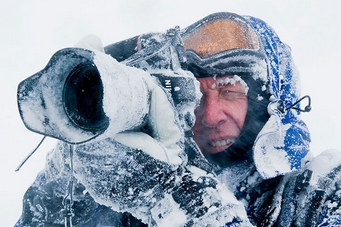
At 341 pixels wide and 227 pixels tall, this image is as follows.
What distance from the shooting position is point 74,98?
127cm

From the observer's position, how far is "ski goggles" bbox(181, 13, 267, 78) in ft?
7.34

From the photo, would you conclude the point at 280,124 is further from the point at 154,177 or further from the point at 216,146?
the point at 154,177

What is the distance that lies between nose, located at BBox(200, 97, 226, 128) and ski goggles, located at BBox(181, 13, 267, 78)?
0.16m

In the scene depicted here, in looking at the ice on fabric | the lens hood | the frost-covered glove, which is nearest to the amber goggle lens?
the frost-covered glove

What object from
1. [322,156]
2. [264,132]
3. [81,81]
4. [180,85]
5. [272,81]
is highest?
[81,81]

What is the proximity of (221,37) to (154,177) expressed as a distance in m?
1.13

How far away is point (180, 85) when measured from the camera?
1587mm

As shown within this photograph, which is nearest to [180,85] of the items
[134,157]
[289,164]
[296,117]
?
[134,157]

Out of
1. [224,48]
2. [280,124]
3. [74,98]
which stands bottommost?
[280,124]

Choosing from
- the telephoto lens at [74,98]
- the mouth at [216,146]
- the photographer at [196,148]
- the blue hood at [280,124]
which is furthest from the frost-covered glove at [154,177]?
the mouth at [216,146]

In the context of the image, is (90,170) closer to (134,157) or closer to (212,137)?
(134,157)

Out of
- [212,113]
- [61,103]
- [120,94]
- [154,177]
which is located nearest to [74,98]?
[61,103]

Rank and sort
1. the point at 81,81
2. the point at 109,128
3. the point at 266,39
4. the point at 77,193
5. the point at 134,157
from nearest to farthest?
the point at 109,128, the point at 81,81, the point at 134,157, the point at 77,193, the point at 266,39

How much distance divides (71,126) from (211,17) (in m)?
1.37
